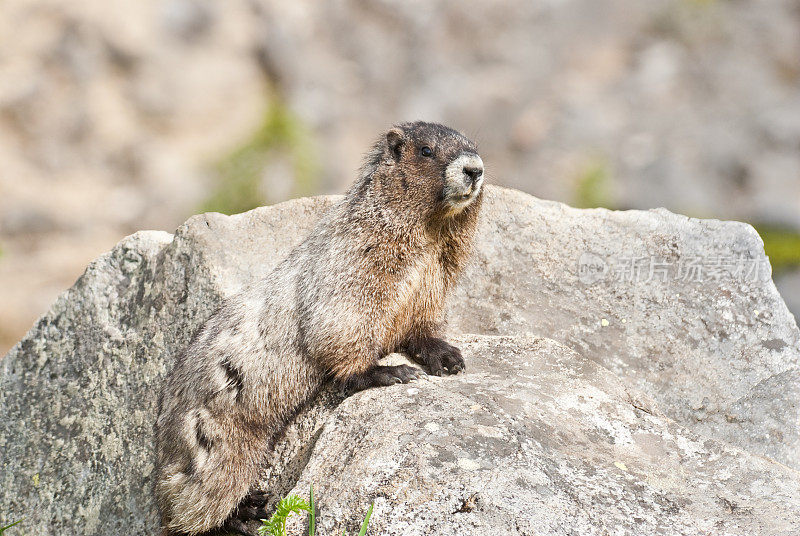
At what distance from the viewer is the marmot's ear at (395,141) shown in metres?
5.96

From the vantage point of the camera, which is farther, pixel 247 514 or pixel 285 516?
pixel 247 514

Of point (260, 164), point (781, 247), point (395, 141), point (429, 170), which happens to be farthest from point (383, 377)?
point (781, 247)

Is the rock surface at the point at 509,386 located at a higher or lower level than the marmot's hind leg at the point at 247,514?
higher

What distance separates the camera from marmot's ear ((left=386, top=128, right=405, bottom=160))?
5961 millimetres

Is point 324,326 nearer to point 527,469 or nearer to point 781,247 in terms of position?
point 527,469

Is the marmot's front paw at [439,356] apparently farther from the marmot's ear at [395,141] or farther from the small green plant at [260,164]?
the small green plant at [260,164]

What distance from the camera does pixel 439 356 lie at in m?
5.60

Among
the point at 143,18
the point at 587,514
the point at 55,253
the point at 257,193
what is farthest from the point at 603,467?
the point at 143,18

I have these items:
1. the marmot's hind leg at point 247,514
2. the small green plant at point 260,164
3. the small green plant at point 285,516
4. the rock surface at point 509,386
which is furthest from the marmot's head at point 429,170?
the small green plant at point 260,164

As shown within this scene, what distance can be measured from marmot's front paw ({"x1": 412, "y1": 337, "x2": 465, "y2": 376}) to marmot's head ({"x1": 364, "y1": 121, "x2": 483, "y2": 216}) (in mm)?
896

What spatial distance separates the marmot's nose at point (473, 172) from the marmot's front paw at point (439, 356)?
1.12 m

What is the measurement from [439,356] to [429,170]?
1268 mm

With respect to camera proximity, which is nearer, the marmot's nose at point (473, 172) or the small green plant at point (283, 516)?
the small green plant at point (283, 516)

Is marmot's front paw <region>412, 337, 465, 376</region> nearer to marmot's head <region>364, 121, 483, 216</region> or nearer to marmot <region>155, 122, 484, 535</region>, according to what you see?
marmot <region>155, 122, 484, 535</region>
